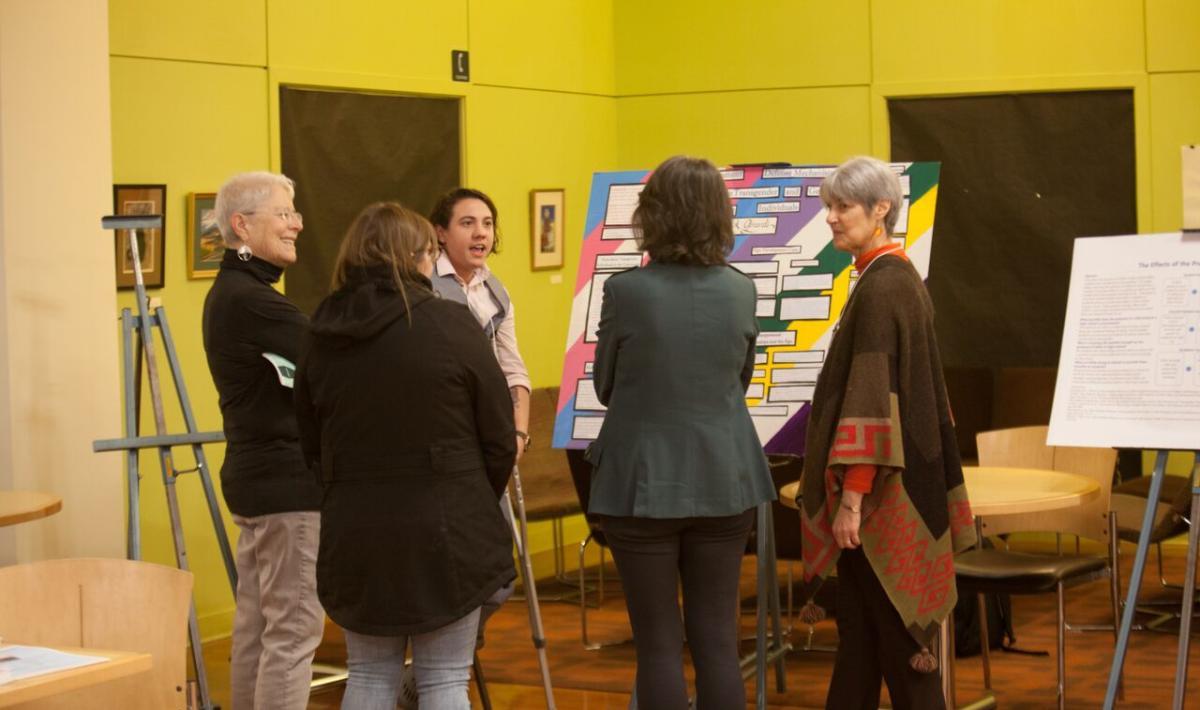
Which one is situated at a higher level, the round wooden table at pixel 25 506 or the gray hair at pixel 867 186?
the gray hair at pixel 867 186

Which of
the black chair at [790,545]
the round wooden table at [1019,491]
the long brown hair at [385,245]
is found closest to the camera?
the long brown hair at [385,245]

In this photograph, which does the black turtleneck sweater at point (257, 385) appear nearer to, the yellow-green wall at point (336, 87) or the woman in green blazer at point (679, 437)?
the woman in green blazer at point (679, 437)

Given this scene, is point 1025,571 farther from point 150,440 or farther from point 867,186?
point 150,440

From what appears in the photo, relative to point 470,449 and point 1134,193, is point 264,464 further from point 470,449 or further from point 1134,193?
point 1134,193

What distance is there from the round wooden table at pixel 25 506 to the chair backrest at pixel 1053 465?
9.52 feet

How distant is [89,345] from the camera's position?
17.4 ft

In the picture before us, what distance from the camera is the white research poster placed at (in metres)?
4.00

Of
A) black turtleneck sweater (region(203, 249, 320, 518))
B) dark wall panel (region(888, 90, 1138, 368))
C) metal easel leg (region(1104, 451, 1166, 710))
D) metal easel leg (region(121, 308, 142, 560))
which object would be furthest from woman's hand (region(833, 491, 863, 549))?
dark wall panel (region(888, 90, 1138, 368))

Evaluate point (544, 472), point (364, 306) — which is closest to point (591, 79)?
point (544, 472)

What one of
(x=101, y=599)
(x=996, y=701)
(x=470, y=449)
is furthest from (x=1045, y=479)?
(x=101, y=599)

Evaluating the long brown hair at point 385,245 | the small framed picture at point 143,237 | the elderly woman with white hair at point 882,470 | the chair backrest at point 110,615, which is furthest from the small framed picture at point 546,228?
the chair backrest at point 110,615

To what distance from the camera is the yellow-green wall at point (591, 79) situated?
6469 millimetres

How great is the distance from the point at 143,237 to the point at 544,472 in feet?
7.22

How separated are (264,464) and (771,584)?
2.05 meters
